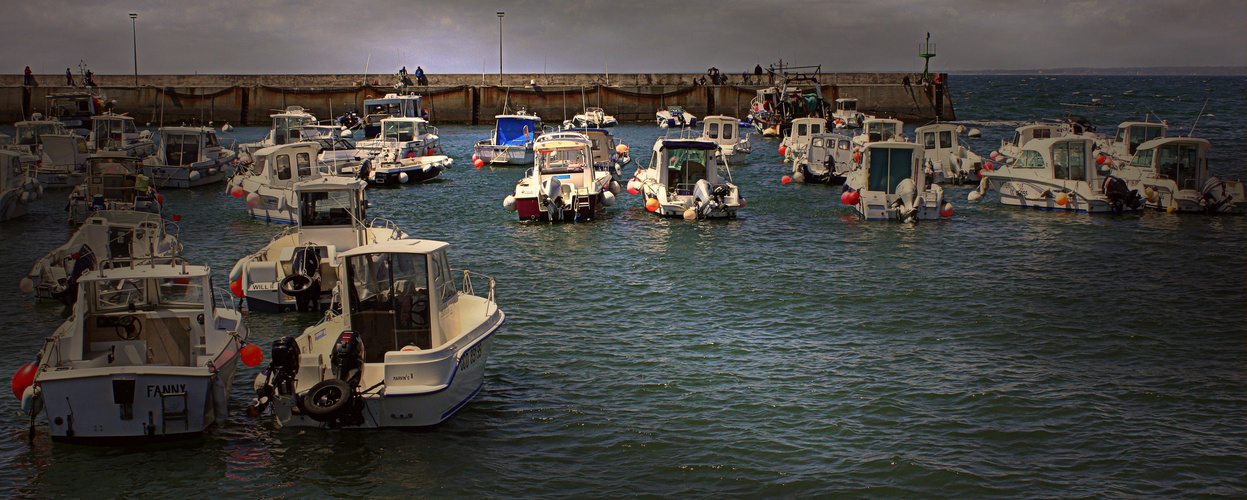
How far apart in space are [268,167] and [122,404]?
1858 cm

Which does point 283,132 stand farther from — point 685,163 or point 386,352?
point 386,352

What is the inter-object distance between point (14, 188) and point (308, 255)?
16.8 m

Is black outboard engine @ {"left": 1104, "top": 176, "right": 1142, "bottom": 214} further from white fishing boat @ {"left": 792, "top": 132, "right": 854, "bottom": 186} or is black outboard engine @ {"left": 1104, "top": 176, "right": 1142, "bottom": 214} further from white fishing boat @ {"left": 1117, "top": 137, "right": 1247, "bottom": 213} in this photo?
white fishing boat @ {"left": 792, "top": 132, "right": 854, "bottom": 186}

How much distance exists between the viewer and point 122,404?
1085 cm

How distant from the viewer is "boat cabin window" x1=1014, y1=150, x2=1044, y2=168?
30.6 m

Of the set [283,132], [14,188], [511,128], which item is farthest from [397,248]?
[511,128]

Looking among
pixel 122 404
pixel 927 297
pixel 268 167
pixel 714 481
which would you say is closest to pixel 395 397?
pixel 122 404

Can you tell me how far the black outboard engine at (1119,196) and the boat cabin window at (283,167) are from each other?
82.2ft

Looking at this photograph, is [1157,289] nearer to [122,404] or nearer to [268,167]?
[122,404]

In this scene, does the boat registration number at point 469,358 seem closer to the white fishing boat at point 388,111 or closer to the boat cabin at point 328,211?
the boat cabin at point 328,211

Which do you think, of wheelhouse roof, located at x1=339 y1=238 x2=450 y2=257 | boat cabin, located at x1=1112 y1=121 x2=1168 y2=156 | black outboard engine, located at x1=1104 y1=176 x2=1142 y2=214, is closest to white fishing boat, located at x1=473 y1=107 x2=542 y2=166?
boat cabin, located at x1=1112 y1=121 x2=1168 y2=156

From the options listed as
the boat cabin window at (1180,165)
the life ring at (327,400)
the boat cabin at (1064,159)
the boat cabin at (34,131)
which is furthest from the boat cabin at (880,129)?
the boat cabin at (34,131)

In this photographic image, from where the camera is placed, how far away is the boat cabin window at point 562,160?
30.1 m

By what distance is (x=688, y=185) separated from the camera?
2995 centimetres
